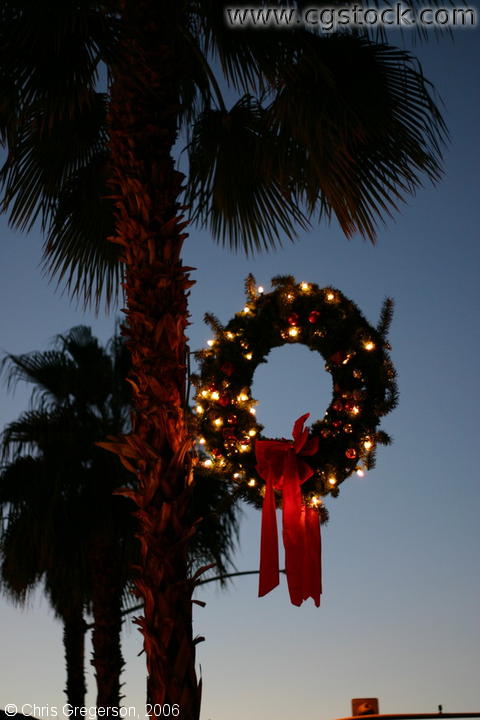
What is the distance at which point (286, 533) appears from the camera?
6023 millimetres

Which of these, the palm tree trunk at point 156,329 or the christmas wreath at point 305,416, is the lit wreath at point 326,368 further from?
the palm tree trunk at point 156,329

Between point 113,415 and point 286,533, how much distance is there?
6.10 meters

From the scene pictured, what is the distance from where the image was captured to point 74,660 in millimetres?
13383

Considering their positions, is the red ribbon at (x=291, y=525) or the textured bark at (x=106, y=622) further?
the textured bark at (x=106, y=622)

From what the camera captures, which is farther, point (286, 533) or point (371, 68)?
point (371, 68)

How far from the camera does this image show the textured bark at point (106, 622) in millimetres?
10148

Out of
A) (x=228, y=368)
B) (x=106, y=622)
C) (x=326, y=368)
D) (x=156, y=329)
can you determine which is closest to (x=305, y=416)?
(x=326, y=368)

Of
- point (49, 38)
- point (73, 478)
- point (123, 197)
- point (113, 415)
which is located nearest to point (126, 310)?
point (123, 197)

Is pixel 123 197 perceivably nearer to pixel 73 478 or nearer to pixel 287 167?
pixel 287 167

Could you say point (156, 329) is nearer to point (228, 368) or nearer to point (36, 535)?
point (228, 368)

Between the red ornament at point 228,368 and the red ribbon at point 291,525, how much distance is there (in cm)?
68

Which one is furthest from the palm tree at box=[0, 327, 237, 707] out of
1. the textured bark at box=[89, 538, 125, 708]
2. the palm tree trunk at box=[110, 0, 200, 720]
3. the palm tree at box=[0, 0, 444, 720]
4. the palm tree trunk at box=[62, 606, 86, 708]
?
the palm tree trunk at box=[110, 0, 200, 720]

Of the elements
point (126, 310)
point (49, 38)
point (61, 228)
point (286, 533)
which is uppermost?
point (49, 38)

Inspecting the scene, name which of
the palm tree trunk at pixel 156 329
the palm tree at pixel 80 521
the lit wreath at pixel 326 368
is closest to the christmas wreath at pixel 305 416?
the lit wreath at pixel 326 368
